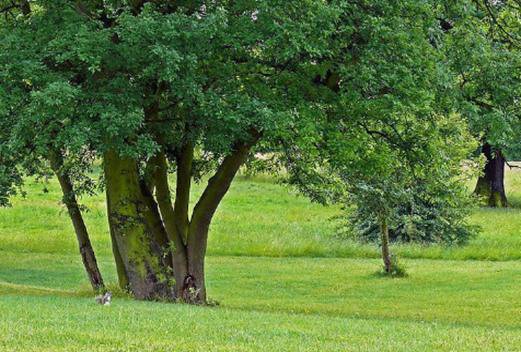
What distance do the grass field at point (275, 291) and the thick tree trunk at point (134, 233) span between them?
1.37m

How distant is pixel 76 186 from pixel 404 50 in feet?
32.2

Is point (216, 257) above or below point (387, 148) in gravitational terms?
below

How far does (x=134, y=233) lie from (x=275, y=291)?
852 centimetres

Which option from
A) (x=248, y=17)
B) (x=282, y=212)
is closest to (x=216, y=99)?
(x=248, y=17)

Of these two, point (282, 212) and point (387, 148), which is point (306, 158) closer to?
point (387, 148)

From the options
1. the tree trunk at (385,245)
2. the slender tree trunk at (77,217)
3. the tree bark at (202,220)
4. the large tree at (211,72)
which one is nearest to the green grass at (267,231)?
the tree trunk at (385,245)

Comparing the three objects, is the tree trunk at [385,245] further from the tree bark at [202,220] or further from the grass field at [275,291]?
the tree bark at [202,220]

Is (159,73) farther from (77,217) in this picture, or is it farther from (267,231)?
(267,231)

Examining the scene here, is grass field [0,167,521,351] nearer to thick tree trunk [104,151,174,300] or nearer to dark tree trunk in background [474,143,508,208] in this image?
thick tree trunk [104,151,174,300]

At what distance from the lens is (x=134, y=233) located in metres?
19.6

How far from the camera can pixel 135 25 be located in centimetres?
1464

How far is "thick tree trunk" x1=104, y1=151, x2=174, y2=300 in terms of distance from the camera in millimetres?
19516

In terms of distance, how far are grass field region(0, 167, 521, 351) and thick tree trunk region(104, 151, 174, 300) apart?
1372mm

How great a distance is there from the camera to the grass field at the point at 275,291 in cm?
1151
